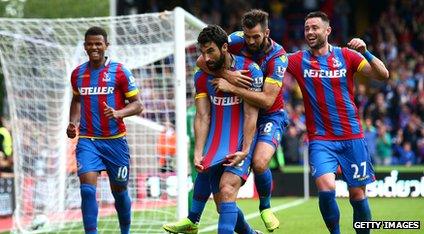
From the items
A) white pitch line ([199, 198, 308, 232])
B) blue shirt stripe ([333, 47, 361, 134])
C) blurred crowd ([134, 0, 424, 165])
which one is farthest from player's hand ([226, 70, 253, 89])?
blurred crowd ([134, 0, 424, 165])

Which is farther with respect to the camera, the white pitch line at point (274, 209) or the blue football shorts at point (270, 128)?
the white pitch line at point (274, 209)

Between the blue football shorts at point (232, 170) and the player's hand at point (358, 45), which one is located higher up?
the player's hand at point (358, 45)

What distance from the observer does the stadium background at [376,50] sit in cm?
2578

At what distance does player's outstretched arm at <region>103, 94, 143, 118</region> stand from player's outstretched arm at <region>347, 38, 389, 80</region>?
7.93 ft

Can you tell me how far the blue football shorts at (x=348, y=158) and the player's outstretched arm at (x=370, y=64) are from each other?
Result: 0.71 metres

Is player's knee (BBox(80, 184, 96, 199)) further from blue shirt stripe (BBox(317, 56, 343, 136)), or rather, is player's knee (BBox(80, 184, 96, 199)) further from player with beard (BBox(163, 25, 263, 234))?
blue shirt stripe (BBox(317, 56, 343, 136))

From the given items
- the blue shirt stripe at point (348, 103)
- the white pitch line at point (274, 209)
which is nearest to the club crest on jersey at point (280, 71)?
the blue shirt stripe at point (348, 103)

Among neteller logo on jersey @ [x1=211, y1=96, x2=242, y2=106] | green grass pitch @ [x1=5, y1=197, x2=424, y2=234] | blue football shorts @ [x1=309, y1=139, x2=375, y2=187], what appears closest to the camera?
neteller logo on jersey @ [x1=211, y1=96, x2=242, y2=106]

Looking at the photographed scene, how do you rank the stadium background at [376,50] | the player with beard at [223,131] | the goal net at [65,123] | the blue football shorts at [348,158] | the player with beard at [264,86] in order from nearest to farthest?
the player with beard at [223,131] → the player with beard at [264,86] → the blue football shorts at [348,158] → the goal net at [65,123] → the stadium background at [376,50]

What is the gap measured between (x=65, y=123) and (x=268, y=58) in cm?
629

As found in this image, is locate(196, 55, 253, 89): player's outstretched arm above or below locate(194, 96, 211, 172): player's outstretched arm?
above

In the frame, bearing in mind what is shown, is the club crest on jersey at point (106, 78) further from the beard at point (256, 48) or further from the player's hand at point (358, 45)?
the player's hand at point (358, 45)

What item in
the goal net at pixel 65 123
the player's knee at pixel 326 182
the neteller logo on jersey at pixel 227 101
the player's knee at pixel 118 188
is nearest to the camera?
the neteller logo on jersey at pixel 227 101

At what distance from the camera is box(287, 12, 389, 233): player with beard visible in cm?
1020
